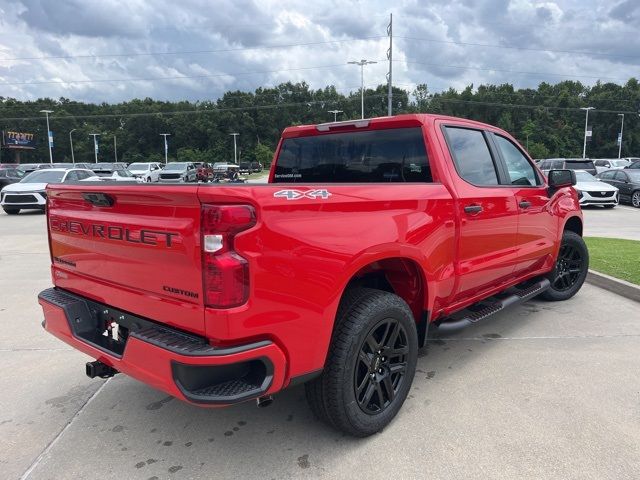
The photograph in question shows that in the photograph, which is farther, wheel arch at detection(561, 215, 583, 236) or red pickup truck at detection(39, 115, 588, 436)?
wheel arch at detection(561, 215, 583, 236)

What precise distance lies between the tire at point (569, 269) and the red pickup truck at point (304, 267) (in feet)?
5.59

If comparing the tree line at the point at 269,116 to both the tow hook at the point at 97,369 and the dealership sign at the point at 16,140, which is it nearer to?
the dealership sign at the point at 16,140

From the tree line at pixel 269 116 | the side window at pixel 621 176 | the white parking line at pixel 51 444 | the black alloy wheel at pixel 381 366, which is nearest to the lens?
the white parking line at pixel 51 444

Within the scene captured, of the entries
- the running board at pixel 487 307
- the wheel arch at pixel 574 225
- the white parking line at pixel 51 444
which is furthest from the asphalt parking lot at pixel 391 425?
the wheel arch at pixel 574 225

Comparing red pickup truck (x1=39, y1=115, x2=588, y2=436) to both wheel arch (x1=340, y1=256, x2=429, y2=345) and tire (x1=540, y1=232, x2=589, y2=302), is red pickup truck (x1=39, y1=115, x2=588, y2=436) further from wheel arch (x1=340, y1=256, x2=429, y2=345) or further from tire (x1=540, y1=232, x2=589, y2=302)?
tire (x1=540, y1=232, x2=589, y2=302)

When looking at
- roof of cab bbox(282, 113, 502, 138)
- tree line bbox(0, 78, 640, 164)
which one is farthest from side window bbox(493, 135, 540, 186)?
tree line bbox(0, 78, 640, 164)

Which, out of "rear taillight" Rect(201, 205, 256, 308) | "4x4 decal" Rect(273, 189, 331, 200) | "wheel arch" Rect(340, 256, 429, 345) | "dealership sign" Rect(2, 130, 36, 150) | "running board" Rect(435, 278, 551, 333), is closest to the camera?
"rear taillight" Rect(201, 205, 256, 308)

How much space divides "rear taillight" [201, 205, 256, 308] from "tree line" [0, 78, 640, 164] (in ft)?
278

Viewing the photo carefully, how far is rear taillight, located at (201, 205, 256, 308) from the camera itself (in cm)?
209

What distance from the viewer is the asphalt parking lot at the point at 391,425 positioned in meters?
2.62

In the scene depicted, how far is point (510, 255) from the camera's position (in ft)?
13.6

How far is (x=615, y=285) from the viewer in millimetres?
6023

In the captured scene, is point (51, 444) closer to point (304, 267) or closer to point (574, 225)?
point (304, 267)

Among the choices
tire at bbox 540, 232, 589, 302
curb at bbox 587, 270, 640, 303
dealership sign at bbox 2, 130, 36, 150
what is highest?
dealership sign at bbox 2, 130, 36, 150
